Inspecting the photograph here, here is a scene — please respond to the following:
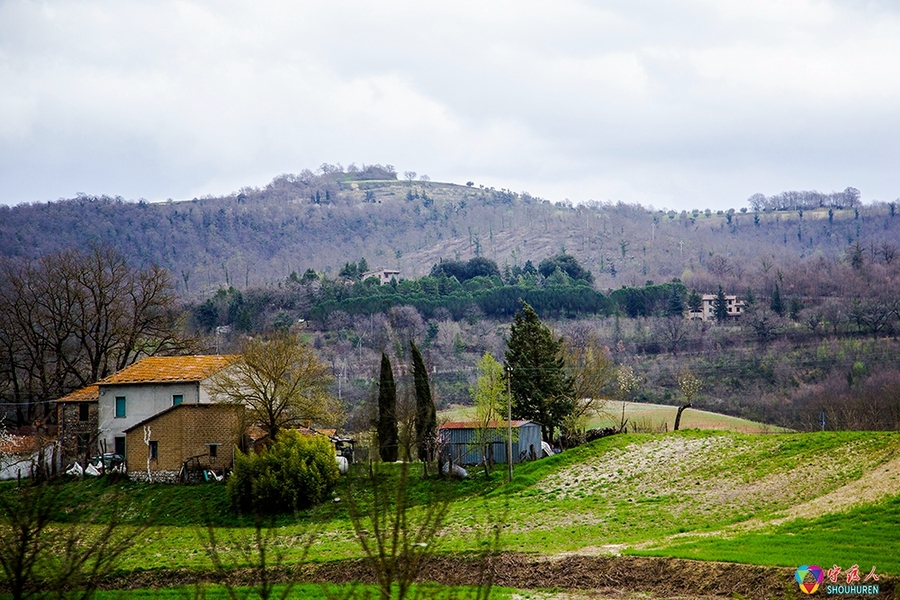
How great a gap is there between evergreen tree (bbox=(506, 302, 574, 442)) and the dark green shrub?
12234 mm

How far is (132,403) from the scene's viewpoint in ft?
126

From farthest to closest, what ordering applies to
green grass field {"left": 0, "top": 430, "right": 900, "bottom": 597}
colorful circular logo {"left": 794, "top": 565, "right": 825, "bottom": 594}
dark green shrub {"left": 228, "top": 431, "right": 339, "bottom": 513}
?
dark green shrub {"left": 228, "top": 431, "right": 339, "bottom": 513} → green grass field {"left": 0, "top": 430, "right": 900, "bottom": 597} → colorful circular logo {"left": 794, "top": 565, "right": 825, "bottom": 594}

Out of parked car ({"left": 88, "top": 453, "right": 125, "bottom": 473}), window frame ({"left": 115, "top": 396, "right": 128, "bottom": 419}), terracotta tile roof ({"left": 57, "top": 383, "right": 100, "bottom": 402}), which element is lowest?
parked car ({"left": 88, "top": 453, "right": 125, "bottom": 473})

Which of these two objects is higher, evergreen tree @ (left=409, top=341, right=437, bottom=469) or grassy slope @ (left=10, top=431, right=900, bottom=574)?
evergreen tree @ (left=409, top=341, right=437, bottom=469)

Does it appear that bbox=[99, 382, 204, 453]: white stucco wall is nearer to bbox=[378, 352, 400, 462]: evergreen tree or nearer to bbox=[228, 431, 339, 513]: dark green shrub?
bbox=[228, 431, 339, 513]: dark green shrub

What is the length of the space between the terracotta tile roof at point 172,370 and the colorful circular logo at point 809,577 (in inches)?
1058

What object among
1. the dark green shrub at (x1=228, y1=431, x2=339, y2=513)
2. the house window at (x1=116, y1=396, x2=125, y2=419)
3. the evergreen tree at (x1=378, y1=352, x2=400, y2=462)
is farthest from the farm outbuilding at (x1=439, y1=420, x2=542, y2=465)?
Answer: the evergreen tree at (x1=378, y1=352, x2=400, y2=462)

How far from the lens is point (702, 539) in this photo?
20.1m

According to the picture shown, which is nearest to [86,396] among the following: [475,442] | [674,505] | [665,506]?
[475,442]

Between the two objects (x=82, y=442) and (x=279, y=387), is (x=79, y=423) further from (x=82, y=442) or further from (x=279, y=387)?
(x=279, y=387)

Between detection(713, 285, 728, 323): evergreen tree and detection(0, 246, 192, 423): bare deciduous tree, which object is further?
detection(713, 285, 728, 323): evergreen tree

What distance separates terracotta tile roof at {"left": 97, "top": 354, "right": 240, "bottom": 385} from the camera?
3804cm

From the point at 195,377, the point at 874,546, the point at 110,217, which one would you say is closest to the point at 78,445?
the point at 195,377

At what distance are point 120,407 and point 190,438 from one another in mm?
4925
